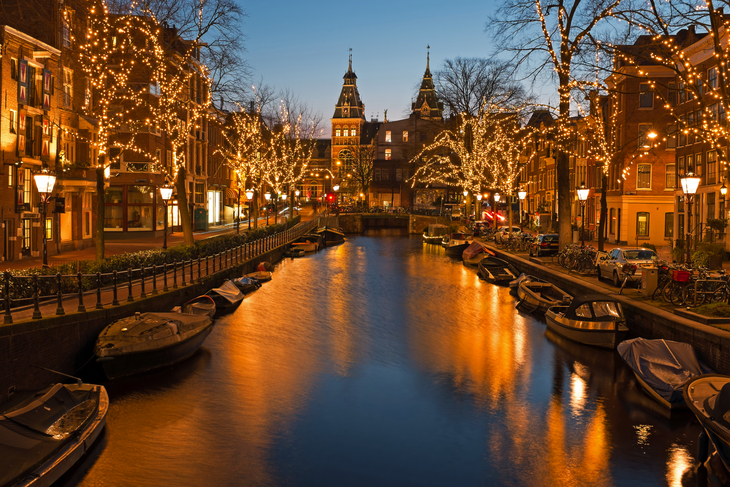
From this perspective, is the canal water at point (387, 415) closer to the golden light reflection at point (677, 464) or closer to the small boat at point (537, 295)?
the golden light reflection at point (677, 464)

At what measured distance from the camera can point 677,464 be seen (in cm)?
1261

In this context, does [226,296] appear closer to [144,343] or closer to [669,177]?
[144,343]

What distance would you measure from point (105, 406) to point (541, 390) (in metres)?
10.7

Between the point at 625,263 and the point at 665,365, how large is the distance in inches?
429

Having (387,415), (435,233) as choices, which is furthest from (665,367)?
(435,233)

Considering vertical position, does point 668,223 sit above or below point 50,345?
above

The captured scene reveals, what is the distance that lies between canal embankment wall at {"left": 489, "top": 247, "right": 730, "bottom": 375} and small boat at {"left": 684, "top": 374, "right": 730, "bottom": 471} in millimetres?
2755

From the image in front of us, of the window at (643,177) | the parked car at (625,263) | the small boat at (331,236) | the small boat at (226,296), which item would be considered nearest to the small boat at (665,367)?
the parked car at (625,263)

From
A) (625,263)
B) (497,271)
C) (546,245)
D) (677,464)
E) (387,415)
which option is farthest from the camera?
(546,245)

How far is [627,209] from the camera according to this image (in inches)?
1935

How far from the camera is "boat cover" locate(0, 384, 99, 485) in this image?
10.5 metres

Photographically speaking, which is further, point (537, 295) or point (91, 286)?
point (537, 295)

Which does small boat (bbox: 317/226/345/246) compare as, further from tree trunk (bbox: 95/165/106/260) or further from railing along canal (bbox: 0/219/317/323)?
tree trunk (bbox: 95/165/106/260)

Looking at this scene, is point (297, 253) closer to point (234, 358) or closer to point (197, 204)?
point (197, 204)
